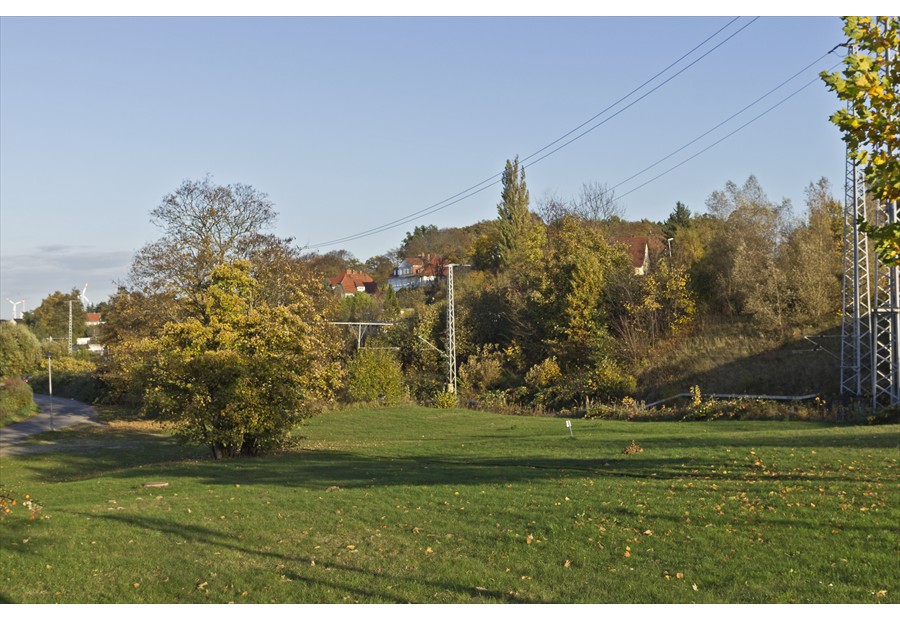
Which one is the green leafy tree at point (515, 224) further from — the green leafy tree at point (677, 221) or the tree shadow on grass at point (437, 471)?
the tree shadow on grass at point (437, 471)

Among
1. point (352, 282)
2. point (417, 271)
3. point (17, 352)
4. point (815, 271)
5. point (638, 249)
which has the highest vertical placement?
point (417, 271)

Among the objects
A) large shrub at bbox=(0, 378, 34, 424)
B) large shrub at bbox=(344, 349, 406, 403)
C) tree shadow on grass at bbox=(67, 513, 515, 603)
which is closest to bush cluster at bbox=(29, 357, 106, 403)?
large shrub at bbox=(0, 378, 34, 424)

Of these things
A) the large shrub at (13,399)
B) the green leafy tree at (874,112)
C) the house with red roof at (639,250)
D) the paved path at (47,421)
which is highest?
the house with red roof at (639,250)

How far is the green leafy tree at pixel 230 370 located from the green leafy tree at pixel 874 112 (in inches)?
729

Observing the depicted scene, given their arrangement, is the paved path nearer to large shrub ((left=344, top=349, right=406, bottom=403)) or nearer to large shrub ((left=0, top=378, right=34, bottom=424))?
large shrub ((left=0, top=378, right=34, bottom=424))

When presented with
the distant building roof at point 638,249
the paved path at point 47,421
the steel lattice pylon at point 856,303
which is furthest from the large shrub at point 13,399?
the distant building roof at point 638,249

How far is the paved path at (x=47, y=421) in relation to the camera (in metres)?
38.7

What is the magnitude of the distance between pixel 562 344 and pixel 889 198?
41.3m

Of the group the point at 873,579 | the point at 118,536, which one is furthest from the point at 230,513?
the point at 873,579

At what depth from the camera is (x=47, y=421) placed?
46781mm

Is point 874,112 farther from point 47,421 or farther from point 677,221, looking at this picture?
point 677,221

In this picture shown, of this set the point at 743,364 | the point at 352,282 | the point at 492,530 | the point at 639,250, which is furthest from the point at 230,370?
the point at 352,282

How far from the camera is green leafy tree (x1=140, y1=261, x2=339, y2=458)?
2355cm

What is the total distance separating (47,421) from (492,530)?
42.5 metres
